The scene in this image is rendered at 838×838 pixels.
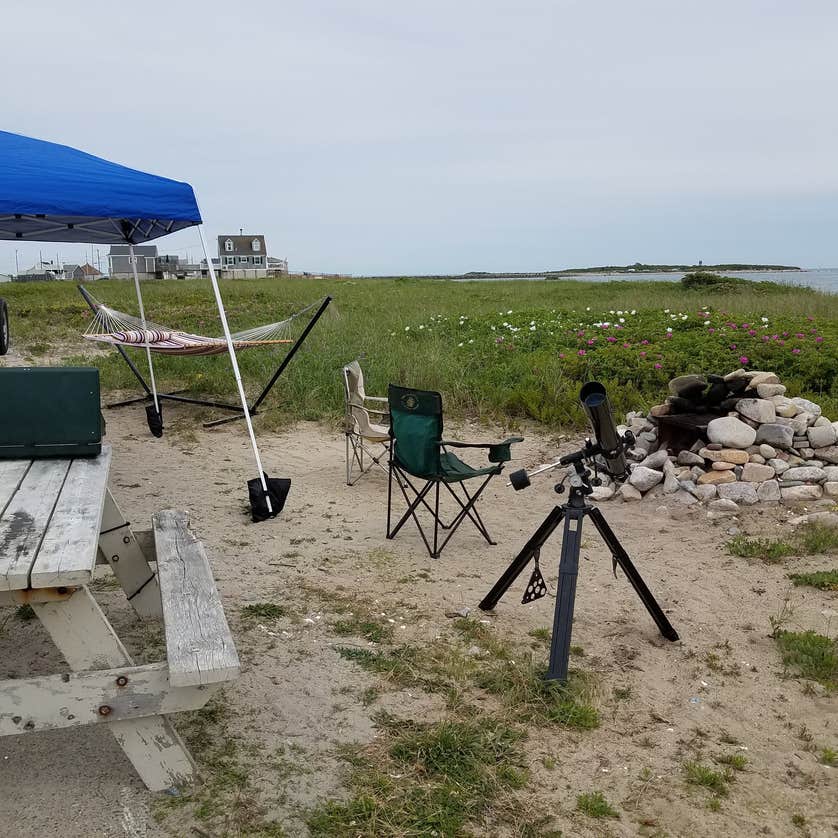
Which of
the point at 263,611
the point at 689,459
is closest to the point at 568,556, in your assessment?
the point at 263,611

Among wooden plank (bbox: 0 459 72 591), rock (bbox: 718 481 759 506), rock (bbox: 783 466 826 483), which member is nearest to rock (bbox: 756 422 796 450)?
rock (bbox: 783 466 826 483)

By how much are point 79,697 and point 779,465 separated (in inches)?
170

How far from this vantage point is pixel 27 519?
7.45 feet

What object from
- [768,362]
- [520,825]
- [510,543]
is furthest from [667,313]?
[520,825]

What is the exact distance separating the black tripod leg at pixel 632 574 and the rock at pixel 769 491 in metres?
1.93

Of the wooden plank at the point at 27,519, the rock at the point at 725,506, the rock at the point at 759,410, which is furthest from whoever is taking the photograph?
the rock at the point at 759,410

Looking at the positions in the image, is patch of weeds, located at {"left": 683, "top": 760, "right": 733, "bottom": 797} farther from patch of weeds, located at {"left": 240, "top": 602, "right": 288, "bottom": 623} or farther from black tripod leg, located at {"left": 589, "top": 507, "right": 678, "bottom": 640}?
patch of weeds, located at {"left": 240, "top": 602, "right": 288, "bottom": 623}

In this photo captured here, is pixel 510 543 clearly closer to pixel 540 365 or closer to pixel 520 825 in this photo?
pixel 520 825

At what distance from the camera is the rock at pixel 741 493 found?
481cm

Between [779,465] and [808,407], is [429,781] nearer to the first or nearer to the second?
[779,465]

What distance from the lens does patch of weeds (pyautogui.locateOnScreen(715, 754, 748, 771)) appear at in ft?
7.79

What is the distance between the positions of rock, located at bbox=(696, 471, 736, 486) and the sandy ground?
317 millimetres

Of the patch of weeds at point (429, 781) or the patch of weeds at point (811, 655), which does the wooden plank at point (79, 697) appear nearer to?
the patch of weeds at point (429, 781)

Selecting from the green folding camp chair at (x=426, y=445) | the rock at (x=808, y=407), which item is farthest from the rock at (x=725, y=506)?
the green folding camp chair at (x=426, y=445)
